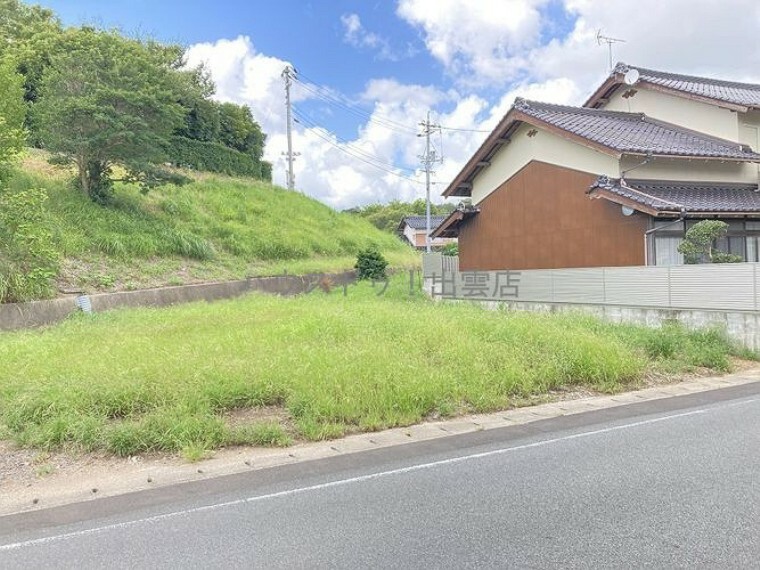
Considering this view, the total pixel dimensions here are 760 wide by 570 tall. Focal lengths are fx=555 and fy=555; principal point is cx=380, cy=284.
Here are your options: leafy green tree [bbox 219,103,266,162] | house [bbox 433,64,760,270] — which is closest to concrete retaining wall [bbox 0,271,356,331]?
house [bbox 433,64,760,270]

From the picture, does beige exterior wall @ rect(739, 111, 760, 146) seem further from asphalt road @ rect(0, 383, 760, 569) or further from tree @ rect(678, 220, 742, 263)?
asphalt road @ rect(0, 383, 760, 569)

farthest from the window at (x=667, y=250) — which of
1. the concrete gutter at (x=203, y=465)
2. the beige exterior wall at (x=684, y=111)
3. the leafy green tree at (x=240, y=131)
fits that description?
the leafy green tree at (x=240, y=131)

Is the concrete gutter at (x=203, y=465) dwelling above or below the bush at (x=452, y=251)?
below

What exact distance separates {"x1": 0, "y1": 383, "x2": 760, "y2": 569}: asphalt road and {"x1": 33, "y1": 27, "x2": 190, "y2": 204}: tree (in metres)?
14.9

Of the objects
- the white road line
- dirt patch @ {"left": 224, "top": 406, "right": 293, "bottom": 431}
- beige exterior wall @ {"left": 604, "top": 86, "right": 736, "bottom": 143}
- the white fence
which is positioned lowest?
the white road line

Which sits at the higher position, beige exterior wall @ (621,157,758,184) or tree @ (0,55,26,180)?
tree @ (0,55,26,180)

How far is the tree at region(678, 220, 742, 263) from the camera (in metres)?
11.3

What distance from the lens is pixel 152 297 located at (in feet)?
49.1

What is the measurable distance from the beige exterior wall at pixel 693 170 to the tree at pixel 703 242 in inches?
119

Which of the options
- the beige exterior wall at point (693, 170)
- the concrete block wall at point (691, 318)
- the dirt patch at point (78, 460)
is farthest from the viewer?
the beige exterior wall at point (693, 170)

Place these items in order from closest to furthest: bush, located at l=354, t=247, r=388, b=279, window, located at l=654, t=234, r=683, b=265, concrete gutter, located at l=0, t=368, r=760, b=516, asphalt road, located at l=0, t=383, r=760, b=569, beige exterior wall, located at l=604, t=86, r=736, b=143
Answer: asphalt road, located at l=0, t=383, r=760, b=569 < concrete gutter, located at l=0, t=368, r=760, b=516 < window, located at l=654, t=234, r=683, b=265 < beige exterior wall, located at l=604, t=86, r=736, b=143 < bush, located at l=354, t=247, r=388, b=279

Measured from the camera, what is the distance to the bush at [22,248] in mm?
11883

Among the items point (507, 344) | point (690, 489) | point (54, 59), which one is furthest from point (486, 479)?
→ point (54, 59)

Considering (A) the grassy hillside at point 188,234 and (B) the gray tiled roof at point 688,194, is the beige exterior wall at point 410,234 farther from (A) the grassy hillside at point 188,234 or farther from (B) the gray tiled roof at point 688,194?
(B) the gray tiled roof at point 688,194
